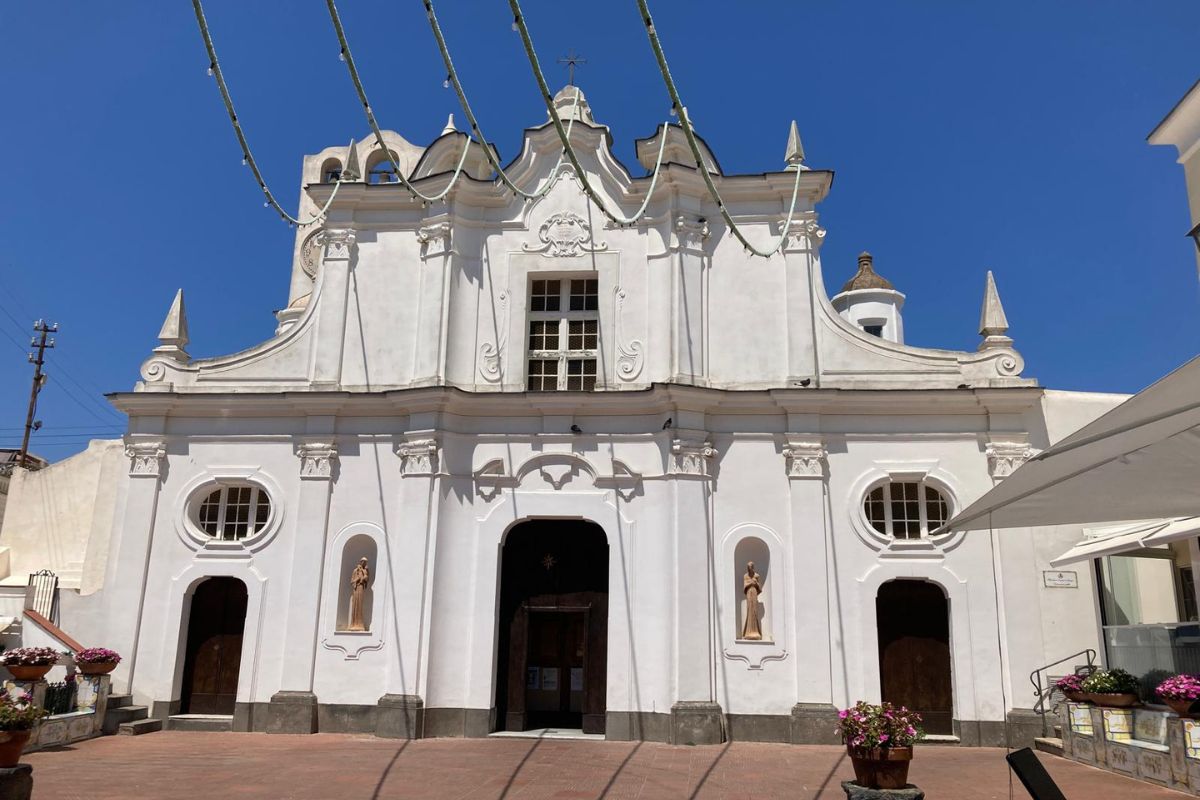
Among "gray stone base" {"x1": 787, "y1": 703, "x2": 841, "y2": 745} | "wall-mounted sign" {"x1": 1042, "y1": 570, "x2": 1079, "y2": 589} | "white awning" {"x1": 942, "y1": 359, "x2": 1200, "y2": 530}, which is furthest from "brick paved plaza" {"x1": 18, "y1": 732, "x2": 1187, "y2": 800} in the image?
"white awning" {"x1": 942, "y1": 359, "x2": 1200, "y2": 530}

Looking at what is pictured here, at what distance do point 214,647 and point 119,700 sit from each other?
1.71 m

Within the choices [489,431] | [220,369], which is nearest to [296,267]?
[220,369]

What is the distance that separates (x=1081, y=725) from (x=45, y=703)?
51.1 ft

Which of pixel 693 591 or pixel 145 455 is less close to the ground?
pixel 145 455

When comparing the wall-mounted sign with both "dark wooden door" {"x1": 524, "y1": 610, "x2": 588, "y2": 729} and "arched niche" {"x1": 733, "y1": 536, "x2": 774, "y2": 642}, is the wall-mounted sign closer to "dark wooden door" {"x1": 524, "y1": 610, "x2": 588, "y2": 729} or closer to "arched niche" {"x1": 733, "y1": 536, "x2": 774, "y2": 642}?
"arched niche" {"x1": 733, "y1": 536, "x2": 774, "y2": 642}

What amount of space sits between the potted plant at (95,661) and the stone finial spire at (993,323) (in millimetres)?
16248

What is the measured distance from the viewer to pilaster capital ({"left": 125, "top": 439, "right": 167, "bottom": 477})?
1712 cm

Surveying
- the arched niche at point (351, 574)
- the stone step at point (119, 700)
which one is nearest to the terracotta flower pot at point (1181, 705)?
the arched niche at point (351, 574)

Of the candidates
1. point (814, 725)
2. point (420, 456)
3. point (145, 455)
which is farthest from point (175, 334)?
point (814, 725)

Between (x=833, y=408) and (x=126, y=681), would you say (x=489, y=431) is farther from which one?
(x=126, y=681)

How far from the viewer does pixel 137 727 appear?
1552 centimetres

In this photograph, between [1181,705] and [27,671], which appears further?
[27,671]

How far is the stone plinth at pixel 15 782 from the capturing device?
28.8 ft

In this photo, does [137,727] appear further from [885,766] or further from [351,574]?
[885,766]
